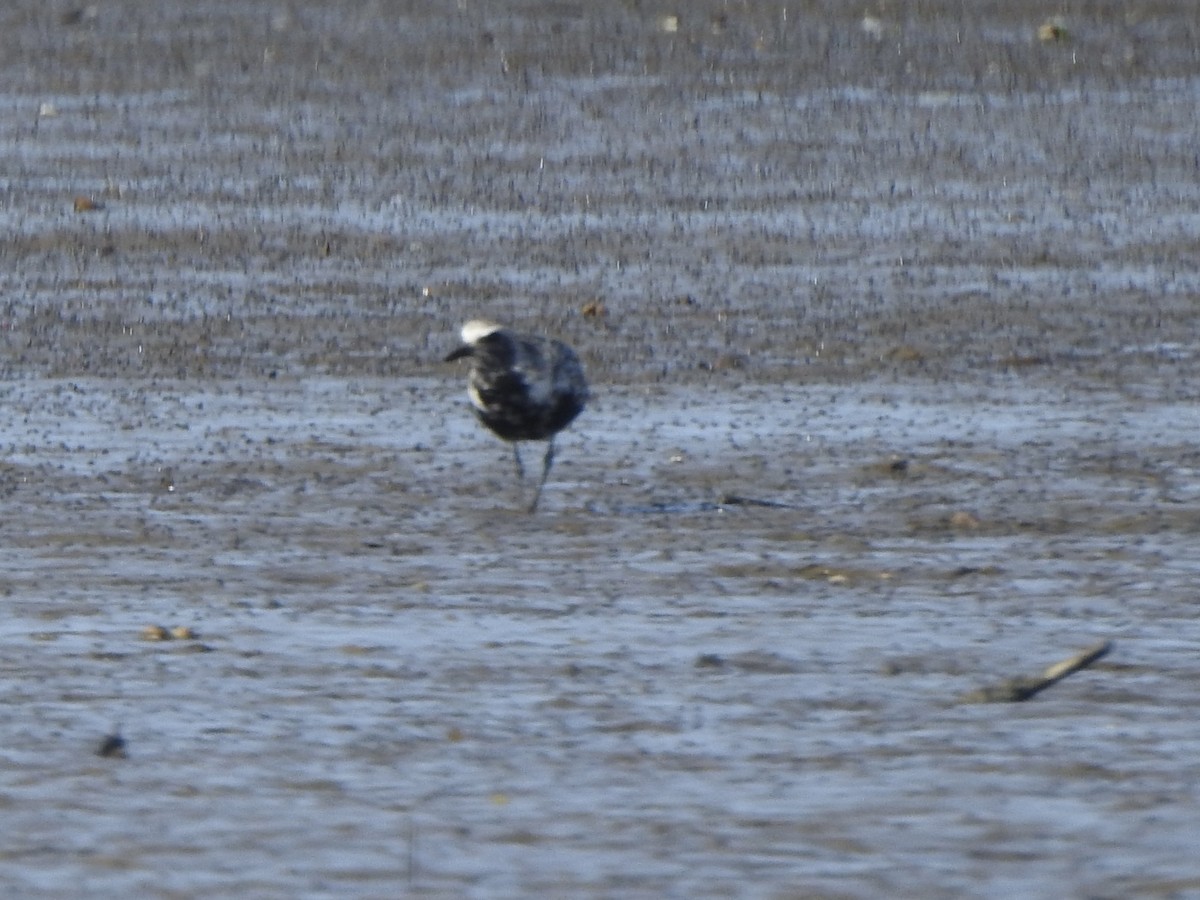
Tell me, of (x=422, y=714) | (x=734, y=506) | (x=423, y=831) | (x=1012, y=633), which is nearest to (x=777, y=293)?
(x=734, y=506)

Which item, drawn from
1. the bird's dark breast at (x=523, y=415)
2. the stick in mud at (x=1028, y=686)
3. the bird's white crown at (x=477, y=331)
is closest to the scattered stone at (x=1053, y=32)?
the bird's white crown at (x=477, y=331)

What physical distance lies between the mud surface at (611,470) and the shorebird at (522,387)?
178mm

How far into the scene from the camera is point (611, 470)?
8523 millimetres

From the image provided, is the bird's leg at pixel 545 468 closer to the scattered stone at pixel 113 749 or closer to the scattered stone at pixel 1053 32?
the scattered stone at pixel 113 749

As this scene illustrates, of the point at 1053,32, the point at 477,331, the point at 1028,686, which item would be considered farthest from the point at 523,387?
the point at 1053,32

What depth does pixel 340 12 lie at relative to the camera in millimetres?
19188

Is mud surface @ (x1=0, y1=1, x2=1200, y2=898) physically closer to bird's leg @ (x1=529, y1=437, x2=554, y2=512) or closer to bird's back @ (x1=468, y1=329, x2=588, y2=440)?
bird's leg @ (x1=529, y1=437, x2=554, y2=512)

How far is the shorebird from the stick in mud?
8.44 feet

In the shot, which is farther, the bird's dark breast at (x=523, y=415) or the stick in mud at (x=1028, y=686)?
the bird's dark breast at (x=523, y=415)

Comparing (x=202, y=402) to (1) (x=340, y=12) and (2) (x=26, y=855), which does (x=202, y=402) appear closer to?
(2) (x=26, y=855)

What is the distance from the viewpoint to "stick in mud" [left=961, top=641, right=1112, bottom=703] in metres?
5.72

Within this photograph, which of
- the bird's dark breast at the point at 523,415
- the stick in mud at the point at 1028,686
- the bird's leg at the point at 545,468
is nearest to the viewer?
the stick in mud at the point at 1028,686

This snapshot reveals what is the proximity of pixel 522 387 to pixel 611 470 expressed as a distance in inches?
15.7

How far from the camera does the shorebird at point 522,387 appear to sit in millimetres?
8273
